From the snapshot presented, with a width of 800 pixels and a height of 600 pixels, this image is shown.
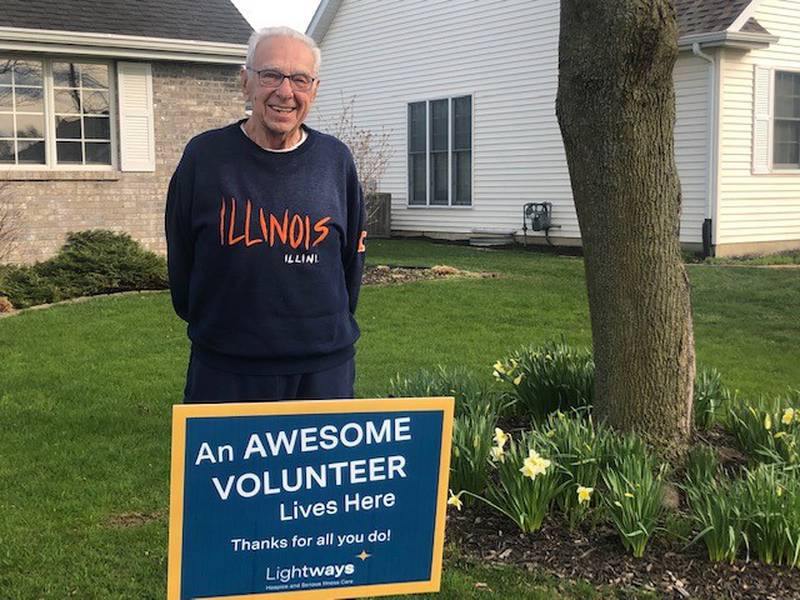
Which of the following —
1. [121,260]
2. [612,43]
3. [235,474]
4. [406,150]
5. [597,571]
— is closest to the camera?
[235,474]

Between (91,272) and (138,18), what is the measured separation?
4072 mm

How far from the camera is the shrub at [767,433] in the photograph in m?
4.43

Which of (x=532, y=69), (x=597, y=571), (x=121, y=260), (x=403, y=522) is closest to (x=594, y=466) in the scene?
(x=597, y=571)

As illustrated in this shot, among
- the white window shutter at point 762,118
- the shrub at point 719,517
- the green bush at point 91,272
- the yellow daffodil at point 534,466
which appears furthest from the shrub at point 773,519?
the white window shutter at point 762,118

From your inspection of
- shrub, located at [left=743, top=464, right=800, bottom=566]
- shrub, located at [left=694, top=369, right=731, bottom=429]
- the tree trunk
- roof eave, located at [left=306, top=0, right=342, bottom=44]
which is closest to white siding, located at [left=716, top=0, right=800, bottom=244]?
roof eave, located at [left=306, top=0, right=342, bottom=44]

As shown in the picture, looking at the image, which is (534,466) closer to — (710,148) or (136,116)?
(136,116)

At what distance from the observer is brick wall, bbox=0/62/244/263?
43.3 ft

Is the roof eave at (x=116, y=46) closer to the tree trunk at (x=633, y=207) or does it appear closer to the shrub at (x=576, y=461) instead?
the tree trunk at (x=633, y=207)

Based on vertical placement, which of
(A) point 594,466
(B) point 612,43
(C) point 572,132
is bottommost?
(A) point 594,466

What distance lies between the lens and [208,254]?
3.05 meters

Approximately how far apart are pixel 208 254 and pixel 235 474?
73 centimetres

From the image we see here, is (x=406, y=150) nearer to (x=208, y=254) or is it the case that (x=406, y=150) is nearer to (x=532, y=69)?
(x=532, y=69)

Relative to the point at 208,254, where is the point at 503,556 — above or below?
below

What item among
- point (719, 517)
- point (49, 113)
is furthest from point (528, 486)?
point (49, 113)
